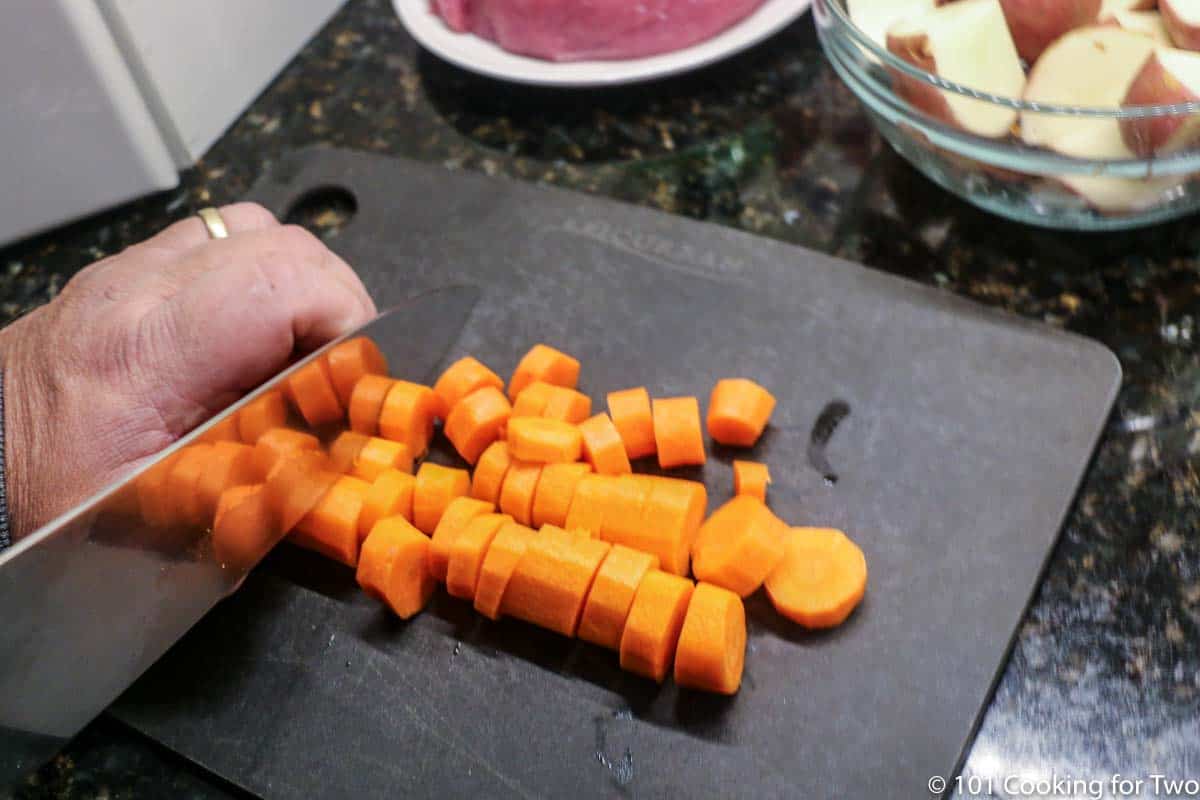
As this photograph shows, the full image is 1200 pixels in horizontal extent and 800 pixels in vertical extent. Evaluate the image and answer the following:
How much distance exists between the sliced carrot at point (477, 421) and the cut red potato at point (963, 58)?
797mm

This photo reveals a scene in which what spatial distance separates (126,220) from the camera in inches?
80.0

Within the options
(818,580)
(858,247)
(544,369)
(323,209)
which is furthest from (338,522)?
(858,247)

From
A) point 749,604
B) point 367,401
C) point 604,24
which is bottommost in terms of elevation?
point 749,604

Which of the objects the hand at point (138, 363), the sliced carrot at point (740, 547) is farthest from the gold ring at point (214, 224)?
the sliced carrot at point (740, 547)

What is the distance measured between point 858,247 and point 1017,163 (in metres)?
0.36

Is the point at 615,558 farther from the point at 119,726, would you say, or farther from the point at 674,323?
the point at 119,726

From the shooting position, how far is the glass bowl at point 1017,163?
1356 millimetres

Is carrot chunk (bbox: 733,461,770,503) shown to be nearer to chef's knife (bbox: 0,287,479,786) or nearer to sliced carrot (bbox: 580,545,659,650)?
sliced carrot (bbox: 580,545,659,650)

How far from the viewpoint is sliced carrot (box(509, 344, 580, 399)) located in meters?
1.50

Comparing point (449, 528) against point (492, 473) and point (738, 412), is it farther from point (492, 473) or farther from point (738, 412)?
point (738, 412)

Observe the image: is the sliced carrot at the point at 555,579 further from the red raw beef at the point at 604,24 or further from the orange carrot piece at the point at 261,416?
the red raw beef at the point at 604,24

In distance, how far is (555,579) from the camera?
49.1 inches

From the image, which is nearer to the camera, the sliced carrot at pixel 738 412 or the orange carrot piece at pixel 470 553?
the orange carrot piece at pixel 470 553

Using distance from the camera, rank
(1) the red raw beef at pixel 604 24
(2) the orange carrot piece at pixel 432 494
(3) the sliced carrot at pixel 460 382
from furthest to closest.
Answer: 1. (1) the red raw beef at pixel 604 24
2. (3) the sliced carrot at pixel 460 382
3. (2) the orange carrot piece at pixel 432 494
